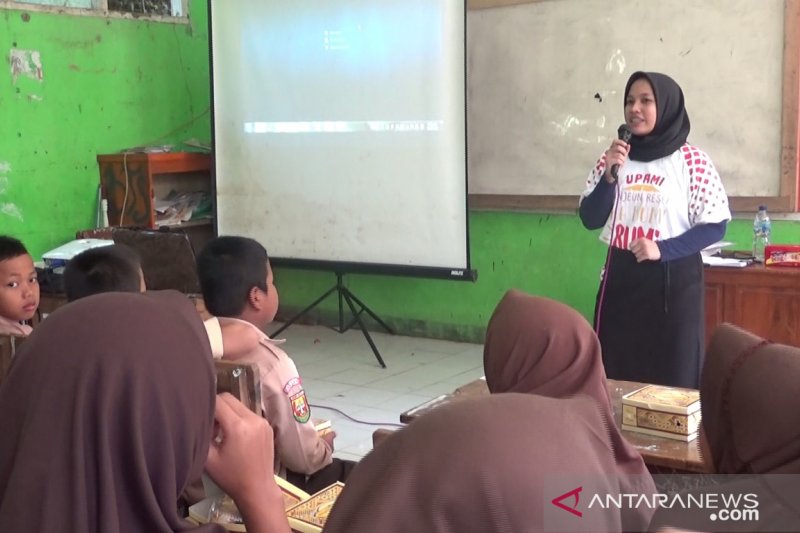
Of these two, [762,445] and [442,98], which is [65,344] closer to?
[762,445]

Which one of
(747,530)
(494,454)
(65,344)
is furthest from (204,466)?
(747,530)

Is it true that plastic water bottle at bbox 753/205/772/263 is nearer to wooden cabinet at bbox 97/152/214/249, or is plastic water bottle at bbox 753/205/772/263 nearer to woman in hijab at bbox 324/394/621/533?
wooden cabinet at bbox 97/152/214/249

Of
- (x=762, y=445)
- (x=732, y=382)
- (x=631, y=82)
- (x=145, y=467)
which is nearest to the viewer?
(x=145, y=467)

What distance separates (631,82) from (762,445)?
211 centimetres

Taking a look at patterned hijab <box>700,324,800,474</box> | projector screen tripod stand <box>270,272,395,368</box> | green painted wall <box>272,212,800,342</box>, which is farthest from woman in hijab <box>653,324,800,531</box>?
projector screen tripod stand <box>270,272,395,368</box>

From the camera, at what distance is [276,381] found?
1.97 metres

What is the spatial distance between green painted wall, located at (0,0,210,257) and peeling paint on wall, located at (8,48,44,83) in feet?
0.08

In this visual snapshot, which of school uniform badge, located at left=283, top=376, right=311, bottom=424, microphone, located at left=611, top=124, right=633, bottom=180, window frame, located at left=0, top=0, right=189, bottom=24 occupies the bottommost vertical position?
school uniform badge, located at left=283, top=376, right=311, bottom=424

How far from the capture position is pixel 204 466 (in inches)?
48.2

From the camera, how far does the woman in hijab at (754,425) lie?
1.25m

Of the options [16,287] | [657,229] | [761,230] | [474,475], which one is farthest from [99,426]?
[761,230]

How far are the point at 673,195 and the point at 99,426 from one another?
2.47m

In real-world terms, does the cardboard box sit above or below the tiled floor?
above

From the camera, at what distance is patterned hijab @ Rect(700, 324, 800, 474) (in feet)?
4.36
